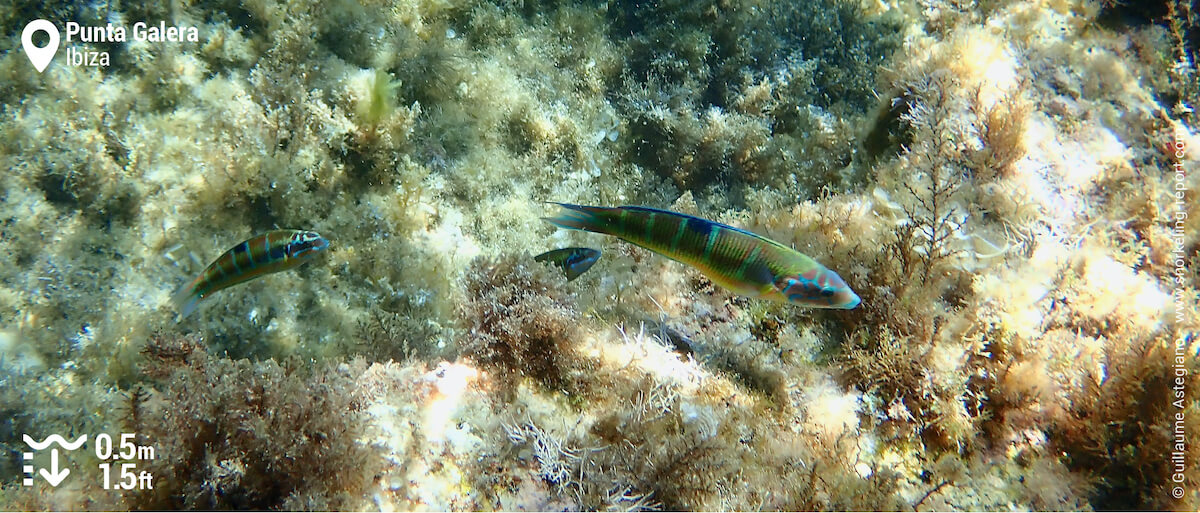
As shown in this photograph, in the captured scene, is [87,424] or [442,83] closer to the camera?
[87,424]

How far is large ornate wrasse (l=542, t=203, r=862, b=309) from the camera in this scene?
7.38 ft

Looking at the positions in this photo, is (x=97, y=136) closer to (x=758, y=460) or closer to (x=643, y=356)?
(x=643, y=356)

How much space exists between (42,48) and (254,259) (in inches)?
143

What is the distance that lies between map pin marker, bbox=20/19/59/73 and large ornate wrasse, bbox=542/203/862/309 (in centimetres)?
507

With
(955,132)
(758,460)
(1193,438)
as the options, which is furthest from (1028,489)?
(955,132)

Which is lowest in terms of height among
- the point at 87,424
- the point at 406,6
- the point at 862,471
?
the point at 87,424

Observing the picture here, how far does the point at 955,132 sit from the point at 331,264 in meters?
5.25

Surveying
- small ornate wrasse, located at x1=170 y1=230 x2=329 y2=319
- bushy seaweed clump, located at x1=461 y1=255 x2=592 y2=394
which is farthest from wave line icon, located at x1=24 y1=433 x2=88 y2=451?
bushy seaweed clump, located at x1=461 y1=255 x2=592 y2=394

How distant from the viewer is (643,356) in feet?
9.14

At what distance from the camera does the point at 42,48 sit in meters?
4.28

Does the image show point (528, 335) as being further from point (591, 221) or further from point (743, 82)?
point (743, 82)

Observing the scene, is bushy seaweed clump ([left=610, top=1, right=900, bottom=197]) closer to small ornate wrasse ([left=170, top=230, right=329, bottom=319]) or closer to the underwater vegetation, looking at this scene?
the underwater vegetation

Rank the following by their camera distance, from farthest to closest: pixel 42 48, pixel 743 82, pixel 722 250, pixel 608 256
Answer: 1. pixel 743 82
2. pixel 42 48
3. pixel 608 256
4. pixel 722 250

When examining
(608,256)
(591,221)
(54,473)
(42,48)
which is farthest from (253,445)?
(42,48)
